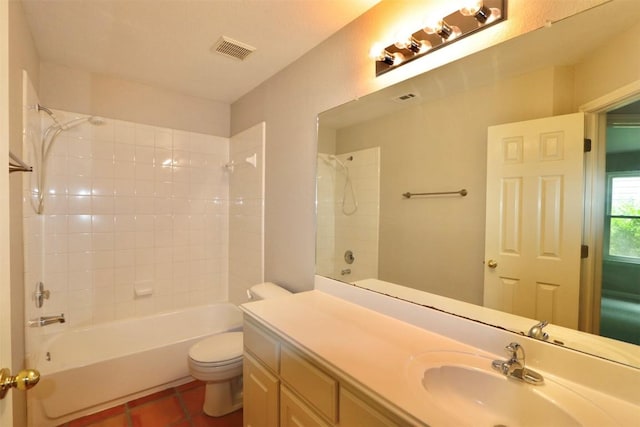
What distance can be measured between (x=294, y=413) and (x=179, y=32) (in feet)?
7.04

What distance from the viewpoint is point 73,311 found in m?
2.38

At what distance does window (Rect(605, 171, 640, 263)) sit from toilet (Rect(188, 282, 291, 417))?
1.67 meters

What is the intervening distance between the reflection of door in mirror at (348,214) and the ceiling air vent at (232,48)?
2.88 feet

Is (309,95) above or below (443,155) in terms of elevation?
above

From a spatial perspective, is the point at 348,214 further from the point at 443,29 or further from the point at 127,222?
the point at 127,222

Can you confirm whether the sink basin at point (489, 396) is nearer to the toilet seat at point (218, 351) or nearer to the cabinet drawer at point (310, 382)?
the cabinet drawer at point (310, 382)

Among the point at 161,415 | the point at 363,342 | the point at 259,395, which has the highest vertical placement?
the point at 363,342

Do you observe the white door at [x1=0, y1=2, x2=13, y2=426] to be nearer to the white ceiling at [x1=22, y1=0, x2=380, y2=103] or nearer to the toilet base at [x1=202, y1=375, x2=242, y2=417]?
the white ceiling at [x1=22, y1=0, x2=380, y2=103]

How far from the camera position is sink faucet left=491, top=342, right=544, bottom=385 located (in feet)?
3.01

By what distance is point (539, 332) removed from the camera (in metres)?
0.99

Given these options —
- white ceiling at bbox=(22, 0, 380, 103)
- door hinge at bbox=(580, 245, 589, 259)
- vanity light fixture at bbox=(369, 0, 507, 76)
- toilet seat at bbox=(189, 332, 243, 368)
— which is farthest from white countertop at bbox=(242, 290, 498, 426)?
white ceiling at bbox=(22, 0, 380, 103)

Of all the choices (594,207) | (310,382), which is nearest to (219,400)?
(310,382)

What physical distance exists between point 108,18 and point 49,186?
1.36 meters

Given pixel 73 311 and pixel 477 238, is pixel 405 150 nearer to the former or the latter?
pixel 477 238
